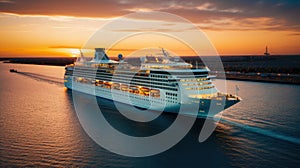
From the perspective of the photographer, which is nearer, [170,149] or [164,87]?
[170,149]

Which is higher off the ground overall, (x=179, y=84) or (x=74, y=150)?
(x=179, y=84)

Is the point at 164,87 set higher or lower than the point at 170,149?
higher

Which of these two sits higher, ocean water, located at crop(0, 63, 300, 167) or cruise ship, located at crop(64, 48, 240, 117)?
cruise ship, located at crop(64, 48, 240, 117)

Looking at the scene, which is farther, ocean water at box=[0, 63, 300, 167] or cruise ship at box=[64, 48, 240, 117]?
cruise ship at box=[64, 48, 240, 117]

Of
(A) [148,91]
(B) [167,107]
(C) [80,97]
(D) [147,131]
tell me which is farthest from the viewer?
(C) [80,97]

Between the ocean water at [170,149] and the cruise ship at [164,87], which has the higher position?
the cruise ship at [164,87]

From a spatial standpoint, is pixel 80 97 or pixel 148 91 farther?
pixel 80 97

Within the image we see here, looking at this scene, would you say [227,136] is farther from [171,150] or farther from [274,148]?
[171,150]

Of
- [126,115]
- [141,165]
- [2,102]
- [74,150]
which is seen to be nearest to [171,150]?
[141,165]
